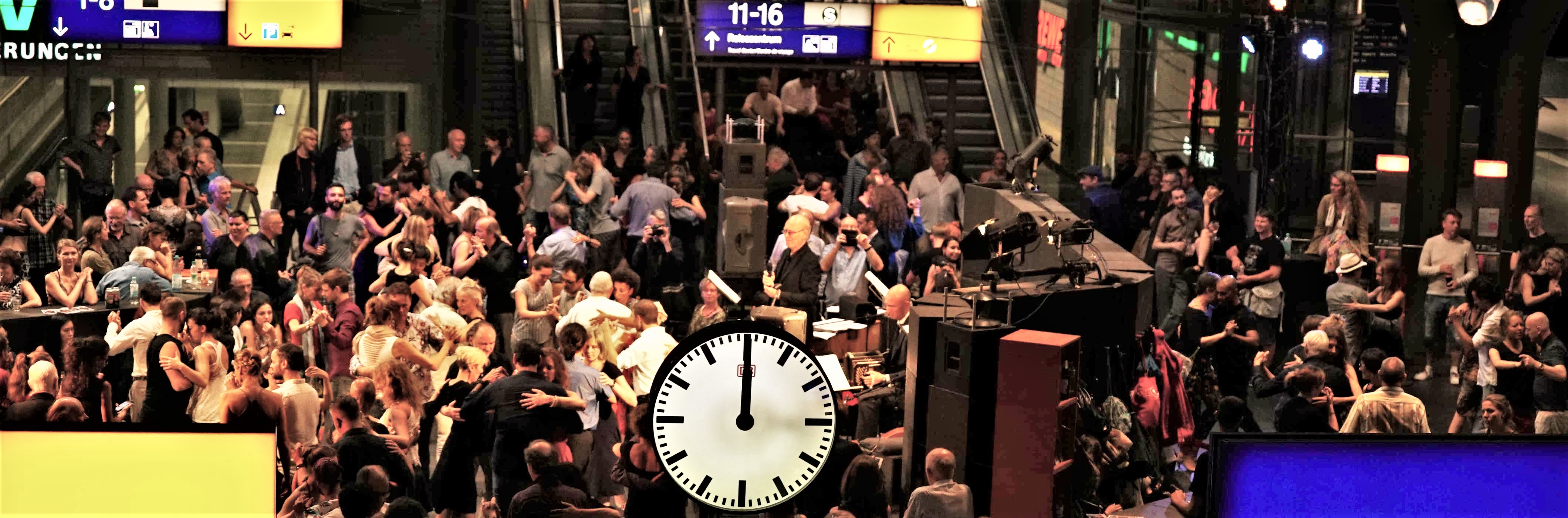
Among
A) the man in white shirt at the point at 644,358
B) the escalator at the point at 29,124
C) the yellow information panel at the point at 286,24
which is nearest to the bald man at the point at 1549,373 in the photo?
the man in white shirt at the point at 644,358

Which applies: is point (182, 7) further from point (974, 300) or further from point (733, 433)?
point (733, 433)

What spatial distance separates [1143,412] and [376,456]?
175 inches

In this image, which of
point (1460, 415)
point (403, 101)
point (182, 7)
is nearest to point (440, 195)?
point (182, 7)

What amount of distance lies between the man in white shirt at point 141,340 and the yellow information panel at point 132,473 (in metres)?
6.40

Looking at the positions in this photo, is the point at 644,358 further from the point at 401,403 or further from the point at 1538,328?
the point at 1538,328

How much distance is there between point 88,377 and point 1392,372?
7.25m

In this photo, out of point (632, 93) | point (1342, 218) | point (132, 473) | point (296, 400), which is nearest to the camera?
point (132, 473)

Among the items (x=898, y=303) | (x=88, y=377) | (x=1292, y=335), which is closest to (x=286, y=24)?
(x=88, y=377)

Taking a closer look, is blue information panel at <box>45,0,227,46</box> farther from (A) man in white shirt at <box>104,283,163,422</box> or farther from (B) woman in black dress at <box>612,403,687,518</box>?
(B) woman in black dress at <box>612,403,687,518</box>

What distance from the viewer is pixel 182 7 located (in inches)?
653

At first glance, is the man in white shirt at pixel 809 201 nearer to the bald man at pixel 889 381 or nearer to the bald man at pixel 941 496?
the bald man at pixel 889 381

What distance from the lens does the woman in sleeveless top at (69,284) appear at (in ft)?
39.5

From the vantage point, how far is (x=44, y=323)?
11.6 metres

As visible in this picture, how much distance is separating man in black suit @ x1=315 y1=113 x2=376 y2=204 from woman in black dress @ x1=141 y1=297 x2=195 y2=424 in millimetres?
5746
